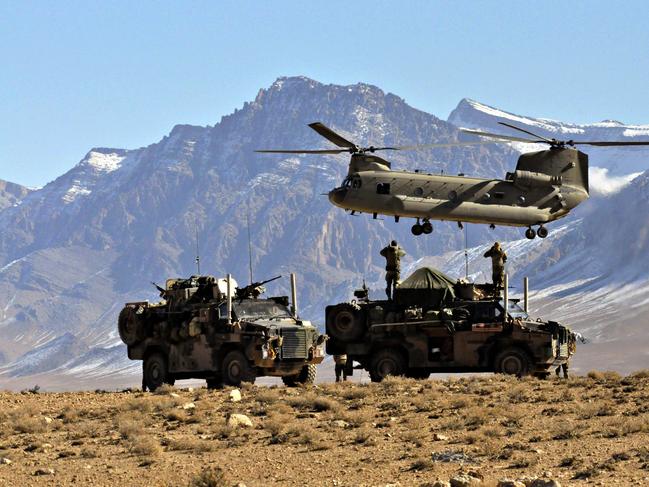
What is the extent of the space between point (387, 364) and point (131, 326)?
6.75 m

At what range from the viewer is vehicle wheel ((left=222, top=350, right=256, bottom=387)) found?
114 feet

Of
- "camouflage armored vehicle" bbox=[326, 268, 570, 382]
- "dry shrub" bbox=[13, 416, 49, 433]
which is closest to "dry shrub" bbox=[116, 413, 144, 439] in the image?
"dry shrub" bbox=[13, 416, 49, 433]

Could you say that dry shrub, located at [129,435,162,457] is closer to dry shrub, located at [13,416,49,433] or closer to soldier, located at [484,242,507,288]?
dry shrub, located at [13,416,49,433]

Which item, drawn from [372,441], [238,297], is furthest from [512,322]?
[372,441]

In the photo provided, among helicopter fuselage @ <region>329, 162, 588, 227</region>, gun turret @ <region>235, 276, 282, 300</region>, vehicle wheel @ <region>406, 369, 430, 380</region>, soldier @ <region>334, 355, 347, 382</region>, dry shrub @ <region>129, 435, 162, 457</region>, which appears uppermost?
helicopter fuselage @ <region>329, 162, 588, 227</region>

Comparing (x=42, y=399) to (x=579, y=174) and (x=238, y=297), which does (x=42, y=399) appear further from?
(x=579, y=174)

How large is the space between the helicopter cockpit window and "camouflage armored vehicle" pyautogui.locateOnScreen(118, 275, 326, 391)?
476 inches

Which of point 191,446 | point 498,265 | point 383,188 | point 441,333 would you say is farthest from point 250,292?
point 191,446

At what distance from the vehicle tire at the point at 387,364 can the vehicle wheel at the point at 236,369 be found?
3.74m

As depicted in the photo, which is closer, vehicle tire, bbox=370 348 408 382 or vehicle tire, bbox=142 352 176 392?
vehicle tire, bbox=370 348 408 382

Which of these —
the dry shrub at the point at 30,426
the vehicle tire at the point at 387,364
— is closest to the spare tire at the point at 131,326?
the vehicle tire at the point at 387,364

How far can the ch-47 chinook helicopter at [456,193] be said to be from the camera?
49.0 m

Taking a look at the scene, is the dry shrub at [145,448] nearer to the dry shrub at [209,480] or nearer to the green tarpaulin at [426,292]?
the dry shrub at [209,480]

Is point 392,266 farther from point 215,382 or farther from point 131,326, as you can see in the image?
point 131,326
